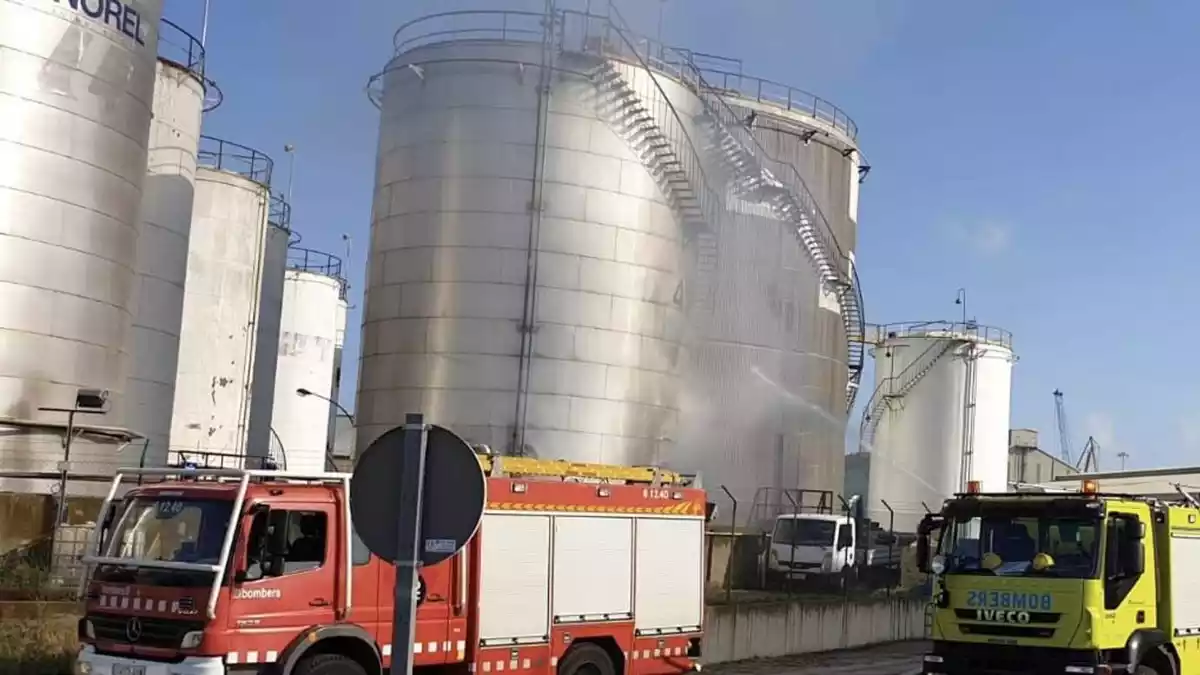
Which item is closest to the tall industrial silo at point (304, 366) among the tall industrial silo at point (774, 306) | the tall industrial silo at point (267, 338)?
the tall industrial silo at point (267, 338)

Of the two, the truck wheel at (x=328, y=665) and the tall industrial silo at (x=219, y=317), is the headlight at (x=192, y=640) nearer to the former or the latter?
the truck wheel at (x=328, y=665)

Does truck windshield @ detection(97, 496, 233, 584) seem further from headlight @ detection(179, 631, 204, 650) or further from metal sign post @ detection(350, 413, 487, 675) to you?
metal sign post @ detection(350, 413, 487, 675)

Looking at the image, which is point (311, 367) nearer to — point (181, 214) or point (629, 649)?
point (181, 214)

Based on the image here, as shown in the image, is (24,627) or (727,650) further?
(727,650)

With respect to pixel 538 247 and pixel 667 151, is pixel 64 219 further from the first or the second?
pixel 667 151

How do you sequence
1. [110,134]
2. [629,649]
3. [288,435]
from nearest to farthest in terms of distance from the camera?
[629,649] < [110,134] < [288,435]

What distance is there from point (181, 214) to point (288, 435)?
69.0ft

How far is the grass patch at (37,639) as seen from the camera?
13750 mm

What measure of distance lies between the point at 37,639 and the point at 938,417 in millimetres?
41482

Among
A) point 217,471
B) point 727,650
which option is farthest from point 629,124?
point 217,471

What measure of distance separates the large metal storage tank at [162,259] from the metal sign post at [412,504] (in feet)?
65.8

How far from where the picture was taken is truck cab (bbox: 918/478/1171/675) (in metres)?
13.0

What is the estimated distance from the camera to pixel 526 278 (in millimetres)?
26047

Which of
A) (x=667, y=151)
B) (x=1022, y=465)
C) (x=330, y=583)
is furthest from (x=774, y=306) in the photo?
(x=1022, y=465)
